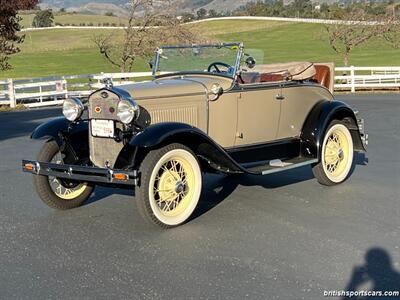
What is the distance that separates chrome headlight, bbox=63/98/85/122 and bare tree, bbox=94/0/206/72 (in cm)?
2093

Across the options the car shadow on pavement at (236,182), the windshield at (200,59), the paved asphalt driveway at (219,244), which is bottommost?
the car shadow on pavement at (236,182)

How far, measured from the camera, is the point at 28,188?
299 inches

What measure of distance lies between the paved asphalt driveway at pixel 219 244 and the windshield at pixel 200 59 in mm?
1527

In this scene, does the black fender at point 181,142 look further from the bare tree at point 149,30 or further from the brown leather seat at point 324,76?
the bare tree at point 149,30

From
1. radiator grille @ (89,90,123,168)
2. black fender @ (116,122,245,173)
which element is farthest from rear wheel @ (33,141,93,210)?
black fender @ (116,122,245,173)

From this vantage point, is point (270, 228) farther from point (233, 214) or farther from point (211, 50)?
point (211, 50)

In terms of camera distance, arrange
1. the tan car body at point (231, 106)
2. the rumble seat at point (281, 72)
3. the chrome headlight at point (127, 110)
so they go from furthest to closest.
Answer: the rumble seat at point (281, 72) < the tan car body at point (231, 106) < the chrome headlight at point (127, 110)

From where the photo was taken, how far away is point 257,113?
7.03 metres

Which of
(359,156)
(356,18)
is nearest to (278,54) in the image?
(356,18)

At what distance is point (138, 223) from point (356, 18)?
103 feet

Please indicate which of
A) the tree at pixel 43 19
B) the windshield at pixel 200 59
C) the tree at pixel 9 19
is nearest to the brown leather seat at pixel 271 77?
the windshield at pixel 200 59

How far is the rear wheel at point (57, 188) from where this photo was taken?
6398mm

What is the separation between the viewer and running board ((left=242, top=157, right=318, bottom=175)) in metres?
6.74

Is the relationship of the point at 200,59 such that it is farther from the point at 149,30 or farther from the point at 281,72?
the point at 149,30
